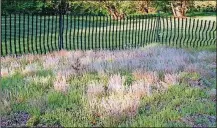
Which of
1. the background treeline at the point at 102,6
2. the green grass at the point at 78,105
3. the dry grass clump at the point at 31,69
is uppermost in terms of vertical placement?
the background treeline at the point at 102,6

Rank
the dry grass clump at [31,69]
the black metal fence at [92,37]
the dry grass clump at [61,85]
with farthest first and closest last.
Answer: the black metal fence at [92,37] < the dry grass clump at [31,69] < the dry grass clump at [61,85]

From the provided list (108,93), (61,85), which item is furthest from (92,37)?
(108,93)

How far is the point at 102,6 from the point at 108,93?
3336cm

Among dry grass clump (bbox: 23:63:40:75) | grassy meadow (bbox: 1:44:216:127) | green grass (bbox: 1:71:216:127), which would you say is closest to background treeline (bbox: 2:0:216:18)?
dry grass clump (bbox: 23:63:40:75)

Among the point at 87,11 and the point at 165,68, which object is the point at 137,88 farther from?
the point at 87,11

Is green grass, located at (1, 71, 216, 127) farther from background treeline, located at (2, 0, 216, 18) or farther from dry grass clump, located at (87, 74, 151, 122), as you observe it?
background treeline, located at (2, 0, 216, 18)

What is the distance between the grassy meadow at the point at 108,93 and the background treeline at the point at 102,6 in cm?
2496

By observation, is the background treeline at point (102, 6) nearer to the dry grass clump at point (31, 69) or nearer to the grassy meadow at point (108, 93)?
the dry grass clump at point (31, 69)

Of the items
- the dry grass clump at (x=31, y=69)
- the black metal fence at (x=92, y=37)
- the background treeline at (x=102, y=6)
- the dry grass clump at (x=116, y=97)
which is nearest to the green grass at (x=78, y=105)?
the dry grass clump at (x=116, y=97)

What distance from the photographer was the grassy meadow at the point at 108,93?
18.8 feet

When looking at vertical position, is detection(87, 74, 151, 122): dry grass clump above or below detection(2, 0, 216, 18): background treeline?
below

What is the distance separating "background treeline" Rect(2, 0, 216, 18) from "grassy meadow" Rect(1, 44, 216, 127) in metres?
25.0

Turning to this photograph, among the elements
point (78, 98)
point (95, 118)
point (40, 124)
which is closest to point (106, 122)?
point (95, 118)

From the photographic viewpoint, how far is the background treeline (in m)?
36.0
